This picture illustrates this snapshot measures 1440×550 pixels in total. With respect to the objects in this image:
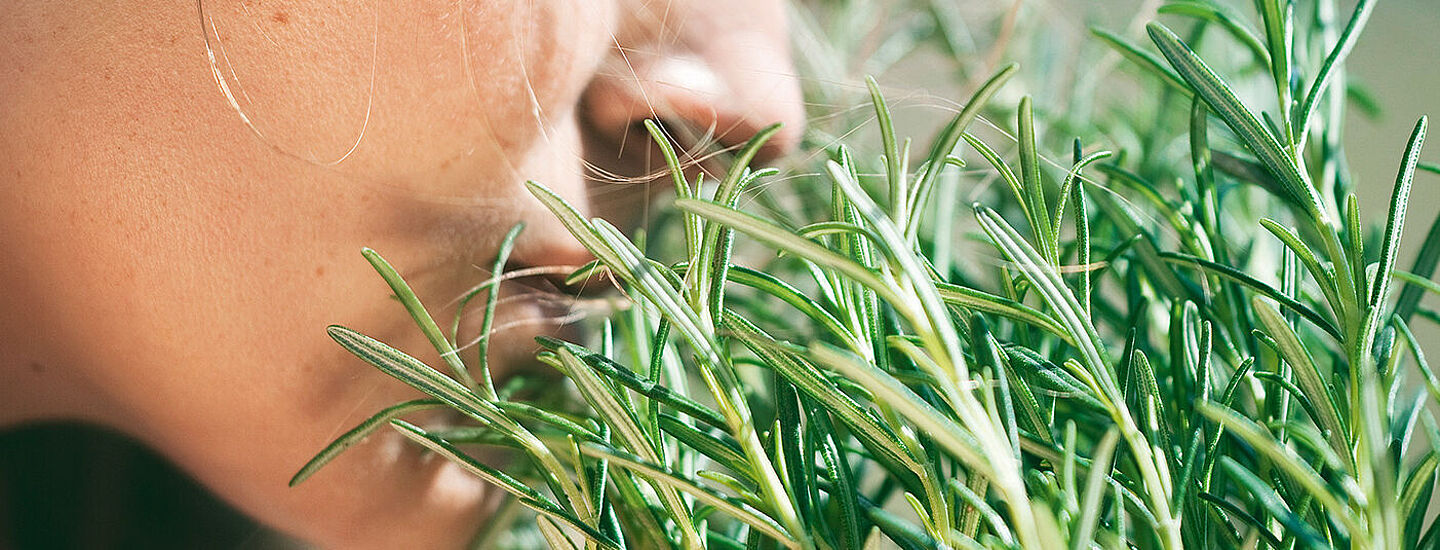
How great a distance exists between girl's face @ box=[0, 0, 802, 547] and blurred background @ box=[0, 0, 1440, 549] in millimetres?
17

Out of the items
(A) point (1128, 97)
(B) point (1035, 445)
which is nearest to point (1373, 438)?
(B) point (1035, 445)

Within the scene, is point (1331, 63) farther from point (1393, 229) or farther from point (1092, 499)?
point (1092, 499)

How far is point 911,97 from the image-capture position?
13.3 inches

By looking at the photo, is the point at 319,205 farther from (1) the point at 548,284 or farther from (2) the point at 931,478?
(2) the point at 931,478

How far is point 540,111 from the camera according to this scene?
0.30 meters

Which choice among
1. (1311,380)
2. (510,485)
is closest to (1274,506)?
(1311,380)

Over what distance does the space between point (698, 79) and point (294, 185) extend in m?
0.14

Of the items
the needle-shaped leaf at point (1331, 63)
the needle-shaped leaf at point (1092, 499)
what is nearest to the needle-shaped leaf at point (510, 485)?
the needle-shaped leaf at point (1092, 499)

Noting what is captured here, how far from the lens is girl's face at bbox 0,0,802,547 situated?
0.87 ft

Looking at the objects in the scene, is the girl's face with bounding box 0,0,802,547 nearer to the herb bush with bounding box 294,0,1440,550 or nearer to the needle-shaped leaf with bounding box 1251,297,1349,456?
the herb bush with bounding box 294,0,1440,550

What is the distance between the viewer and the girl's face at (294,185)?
27cm

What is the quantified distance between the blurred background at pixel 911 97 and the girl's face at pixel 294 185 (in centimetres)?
2

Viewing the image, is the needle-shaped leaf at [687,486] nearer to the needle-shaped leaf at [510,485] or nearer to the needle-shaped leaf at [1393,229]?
the needle-shaped leaf at [510,485]

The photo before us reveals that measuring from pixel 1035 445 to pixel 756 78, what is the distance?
0.57 feet
